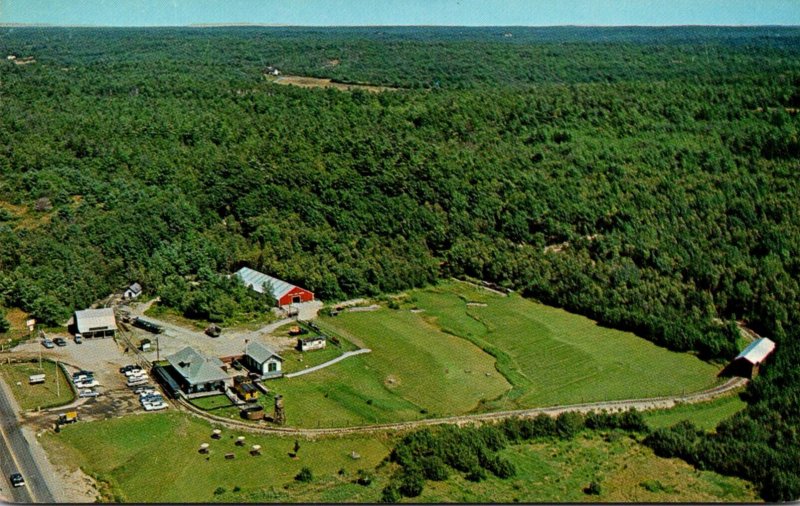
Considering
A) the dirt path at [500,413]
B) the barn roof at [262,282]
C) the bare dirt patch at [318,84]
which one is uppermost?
the bare dirt patch at [318,84]

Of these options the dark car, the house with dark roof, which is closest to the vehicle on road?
the house with dark roof

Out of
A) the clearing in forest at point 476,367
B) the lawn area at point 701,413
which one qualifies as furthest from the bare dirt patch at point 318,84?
the lawn area at point 701,413

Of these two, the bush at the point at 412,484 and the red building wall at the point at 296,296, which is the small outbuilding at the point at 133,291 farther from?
the bush at the point at 412,484

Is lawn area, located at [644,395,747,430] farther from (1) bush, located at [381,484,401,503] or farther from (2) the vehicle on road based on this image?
(2) the vehicle on road

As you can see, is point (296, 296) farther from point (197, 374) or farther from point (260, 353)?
point (197, 374)

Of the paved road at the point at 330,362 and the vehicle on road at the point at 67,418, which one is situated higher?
the vehicle on road at the point at 67,418

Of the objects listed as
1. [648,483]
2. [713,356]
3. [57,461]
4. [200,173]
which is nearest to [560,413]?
[648,483]

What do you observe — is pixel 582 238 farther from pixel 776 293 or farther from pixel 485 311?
pixel 776 293
